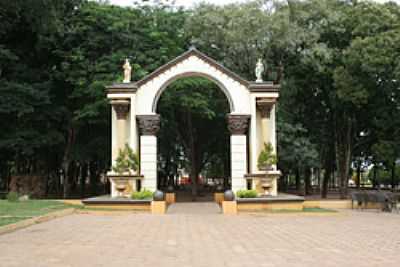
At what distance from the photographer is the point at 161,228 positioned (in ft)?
45.9

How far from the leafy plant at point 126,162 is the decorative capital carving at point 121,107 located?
207 cm

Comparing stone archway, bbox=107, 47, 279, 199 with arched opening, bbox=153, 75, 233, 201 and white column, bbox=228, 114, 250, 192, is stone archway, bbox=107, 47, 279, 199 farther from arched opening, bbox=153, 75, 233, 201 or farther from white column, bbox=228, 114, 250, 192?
arched opening, bbox=153, 75, 233, 201

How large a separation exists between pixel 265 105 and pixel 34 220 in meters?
13.1

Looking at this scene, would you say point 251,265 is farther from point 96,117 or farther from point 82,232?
point 96,117

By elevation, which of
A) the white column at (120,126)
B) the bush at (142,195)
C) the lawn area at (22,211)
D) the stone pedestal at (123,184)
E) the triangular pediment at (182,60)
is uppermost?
the triangular pediment at (182,60)

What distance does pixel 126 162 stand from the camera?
22297mm

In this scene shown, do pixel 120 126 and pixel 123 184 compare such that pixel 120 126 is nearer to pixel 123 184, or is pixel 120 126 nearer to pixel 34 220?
pixel 123 184

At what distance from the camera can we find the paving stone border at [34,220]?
1284 cm

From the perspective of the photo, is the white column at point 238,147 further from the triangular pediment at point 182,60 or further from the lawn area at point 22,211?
the lawn area at point 22,211

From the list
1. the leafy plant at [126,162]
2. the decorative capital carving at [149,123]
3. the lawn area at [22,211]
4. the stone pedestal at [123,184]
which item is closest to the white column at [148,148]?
the decorative capital carving at [149,123]

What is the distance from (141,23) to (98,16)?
9.00ft

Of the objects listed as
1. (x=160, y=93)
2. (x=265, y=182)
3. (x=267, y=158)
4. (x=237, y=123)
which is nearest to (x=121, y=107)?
(x=160, y=93)

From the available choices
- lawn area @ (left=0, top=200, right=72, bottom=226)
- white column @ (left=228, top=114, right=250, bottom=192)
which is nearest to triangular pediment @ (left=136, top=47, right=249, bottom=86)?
white column @ (left=228, top=114, right=250, bottom=192)

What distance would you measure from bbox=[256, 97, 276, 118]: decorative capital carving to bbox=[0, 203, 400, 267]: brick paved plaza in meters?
8.94
